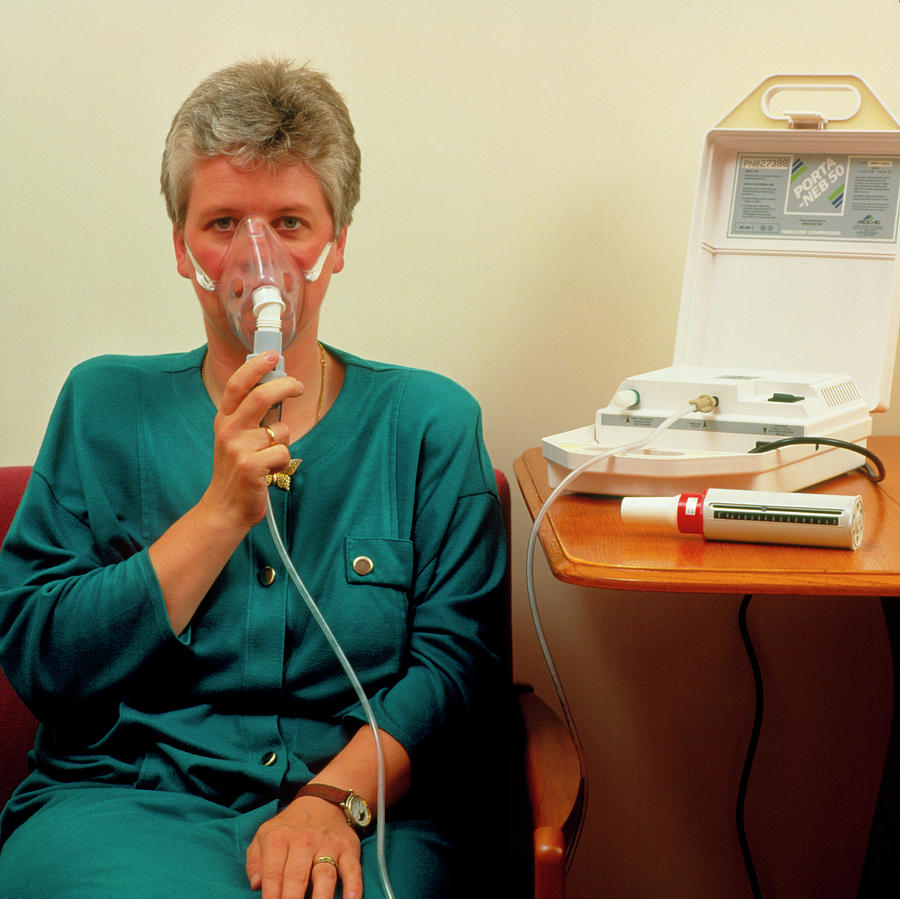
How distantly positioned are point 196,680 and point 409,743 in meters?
0.24

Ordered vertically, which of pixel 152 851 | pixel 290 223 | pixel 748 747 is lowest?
pixel 748 747

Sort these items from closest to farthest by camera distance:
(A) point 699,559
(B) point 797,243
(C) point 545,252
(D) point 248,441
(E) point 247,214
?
(A) point 699,559, (D) point 248,441, (E) point 247,214, (B) point 797,243, (C) point 545,252

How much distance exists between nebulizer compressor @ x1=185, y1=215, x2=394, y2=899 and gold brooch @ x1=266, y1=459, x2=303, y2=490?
0.06 metres

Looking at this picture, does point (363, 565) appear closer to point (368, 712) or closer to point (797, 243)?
point (368, 712)

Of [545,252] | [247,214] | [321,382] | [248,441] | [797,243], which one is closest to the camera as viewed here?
[248,441]

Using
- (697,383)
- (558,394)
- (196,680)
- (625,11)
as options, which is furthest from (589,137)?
(196,680)

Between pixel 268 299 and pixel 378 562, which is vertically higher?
pixel 268 299

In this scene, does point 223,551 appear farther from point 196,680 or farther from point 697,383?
point 697,383

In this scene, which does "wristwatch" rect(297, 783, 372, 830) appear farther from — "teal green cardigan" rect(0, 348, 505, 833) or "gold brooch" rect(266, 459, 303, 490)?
"gold brooch" rect(266, 459, 303, 490)

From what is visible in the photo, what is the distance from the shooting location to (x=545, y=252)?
1.53 meters

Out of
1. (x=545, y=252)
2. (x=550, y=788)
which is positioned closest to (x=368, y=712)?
(x=550, y=788)

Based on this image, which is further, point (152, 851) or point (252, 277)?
point (252, 277)

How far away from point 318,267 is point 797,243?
662 millimetres

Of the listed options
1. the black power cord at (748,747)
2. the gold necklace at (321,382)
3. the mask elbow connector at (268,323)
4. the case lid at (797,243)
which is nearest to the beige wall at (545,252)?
the black power cord at (748,747)
